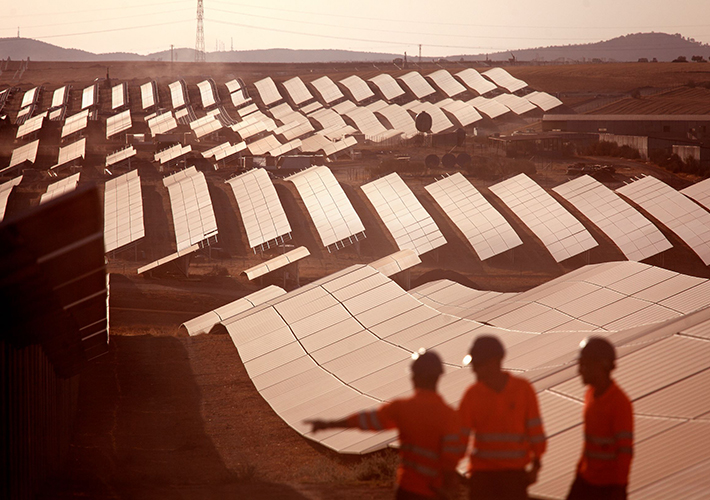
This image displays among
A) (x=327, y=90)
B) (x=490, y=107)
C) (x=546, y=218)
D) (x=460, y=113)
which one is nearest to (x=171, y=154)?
(x=460, y=113)

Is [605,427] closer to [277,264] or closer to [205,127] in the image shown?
[277,264]

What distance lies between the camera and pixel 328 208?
36.5 metres

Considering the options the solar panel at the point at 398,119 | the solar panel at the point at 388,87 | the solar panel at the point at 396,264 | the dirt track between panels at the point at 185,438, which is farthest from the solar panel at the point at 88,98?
the dirt track between panels at the point at 185,438

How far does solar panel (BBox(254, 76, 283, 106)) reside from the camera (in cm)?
8138

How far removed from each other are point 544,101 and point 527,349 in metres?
61.1

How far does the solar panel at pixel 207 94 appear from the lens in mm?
83438

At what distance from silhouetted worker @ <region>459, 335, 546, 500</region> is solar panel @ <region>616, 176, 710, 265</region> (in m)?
26.8

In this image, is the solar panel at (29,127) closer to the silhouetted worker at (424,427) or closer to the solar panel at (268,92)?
the solar panel at (268,92)

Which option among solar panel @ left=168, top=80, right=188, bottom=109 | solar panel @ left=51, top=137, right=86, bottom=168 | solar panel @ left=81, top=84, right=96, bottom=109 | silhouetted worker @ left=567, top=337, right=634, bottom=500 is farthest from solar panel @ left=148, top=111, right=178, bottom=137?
silhouetted worker @ left=567, top=337, right=634, bottom=500

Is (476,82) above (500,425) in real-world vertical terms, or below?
below

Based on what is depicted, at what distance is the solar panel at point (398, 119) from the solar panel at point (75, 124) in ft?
90.5

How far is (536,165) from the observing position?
5156cm

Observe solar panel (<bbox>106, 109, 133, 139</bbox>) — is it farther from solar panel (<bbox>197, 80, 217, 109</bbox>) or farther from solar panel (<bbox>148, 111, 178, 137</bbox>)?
solar panel (<bbox>197, 80, 217, 109</bbox>)

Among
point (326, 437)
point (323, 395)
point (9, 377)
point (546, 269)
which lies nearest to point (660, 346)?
point (326, 437)
